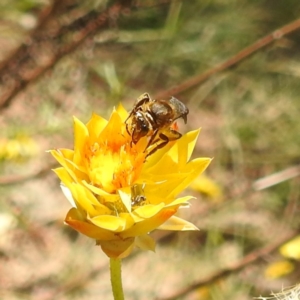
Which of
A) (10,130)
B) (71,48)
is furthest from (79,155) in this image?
(10,130)

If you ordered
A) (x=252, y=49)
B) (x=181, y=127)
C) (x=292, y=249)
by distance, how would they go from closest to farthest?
(x=252, y=49) → (x=292, y=249) → (x=181, y=127)

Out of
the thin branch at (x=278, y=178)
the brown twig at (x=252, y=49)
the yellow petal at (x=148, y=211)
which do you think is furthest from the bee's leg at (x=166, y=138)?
the thin branch at (x=278, y=178)

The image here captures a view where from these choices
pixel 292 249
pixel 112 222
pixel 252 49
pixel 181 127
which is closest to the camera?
pixel 112 222

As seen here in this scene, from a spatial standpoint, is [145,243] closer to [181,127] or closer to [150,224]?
[150,224]

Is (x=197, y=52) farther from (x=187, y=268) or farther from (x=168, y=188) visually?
(x=168, y=188)

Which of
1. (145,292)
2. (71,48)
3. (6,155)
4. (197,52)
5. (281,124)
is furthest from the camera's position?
(281,124)

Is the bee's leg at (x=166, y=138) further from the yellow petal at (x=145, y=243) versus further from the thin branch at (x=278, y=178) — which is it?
the thin branch at (x=278, y=178)

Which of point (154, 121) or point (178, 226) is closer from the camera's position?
point (178, 226)

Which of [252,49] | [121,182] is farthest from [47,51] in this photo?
[121,182]
